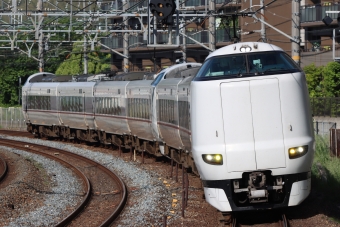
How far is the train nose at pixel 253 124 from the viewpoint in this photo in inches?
417

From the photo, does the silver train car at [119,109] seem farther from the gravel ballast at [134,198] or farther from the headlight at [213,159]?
the headlight at [213,159]

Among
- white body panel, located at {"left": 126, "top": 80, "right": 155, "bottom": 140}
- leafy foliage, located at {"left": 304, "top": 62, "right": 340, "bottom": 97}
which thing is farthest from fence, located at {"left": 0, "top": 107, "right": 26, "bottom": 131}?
white body panel, located at {"left": 126, "top": 80, "right": 155, "bottom": 140}

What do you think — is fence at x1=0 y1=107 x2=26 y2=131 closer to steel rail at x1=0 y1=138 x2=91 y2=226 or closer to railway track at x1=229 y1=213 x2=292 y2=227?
steel rail at x1=0 y1=138 x2=91 y2=226

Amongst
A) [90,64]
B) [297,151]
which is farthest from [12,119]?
[297,151]

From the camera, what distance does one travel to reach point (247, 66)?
11102mm

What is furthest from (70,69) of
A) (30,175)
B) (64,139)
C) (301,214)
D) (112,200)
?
(301,214)

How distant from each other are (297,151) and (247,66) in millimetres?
1487

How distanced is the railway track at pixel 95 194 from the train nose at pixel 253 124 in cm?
283

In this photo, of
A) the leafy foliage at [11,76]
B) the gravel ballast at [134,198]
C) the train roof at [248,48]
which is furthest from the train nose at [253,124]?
the leafy foliage at [11,76]

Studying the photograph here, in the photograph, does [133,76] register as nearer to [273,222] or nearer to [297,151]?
[273,222]

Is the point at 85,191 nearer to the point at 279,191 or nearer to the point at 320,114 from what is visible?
the point at 279,191

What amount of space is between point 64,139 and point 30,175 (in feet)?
49.2

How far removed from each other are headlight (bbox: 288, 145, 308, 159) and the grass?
2.83 metres

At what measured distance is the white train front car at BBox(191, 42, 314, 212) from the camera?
10.6m
